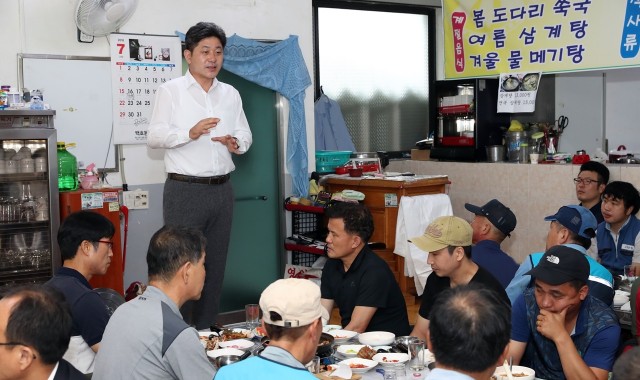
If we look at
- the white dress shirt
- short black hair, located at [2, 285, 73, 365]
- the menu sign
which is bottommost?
short black hair, located at [2, 285, 73, 365]

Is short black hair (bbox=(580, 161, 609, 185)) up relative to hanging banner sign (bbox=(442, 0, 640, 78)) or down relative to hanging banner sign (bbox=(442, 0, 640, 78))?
down

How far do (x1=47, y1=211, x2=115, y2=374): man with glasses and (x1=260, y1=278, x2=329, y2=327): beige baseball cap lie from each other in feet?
3.22

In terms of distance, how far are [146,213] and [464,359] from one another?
4608mm

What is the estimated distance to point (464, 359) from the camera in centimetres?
209

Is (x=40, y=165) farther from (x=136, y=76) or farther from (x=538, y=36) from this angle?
(x=538, y=36)

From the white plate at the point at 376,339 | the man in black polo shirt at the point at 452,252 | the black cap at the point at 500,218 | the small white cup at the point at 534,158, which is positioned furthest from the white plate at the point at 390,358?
the small white cup at the point at 534,158

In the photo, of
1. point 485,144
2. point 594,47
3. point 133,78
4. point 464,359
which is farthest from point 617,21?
point 464,359

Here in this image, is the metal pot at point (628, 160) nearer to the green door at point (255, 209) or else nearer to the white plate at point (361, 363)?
the green door at point (255, 209)

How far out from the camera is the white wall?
5703 mm

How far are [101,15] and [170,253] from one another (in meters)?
3.33

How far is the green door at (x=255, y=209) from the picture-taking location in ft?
22.6

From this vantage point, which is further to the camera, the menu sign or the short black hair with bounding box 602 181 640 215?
the menu sign

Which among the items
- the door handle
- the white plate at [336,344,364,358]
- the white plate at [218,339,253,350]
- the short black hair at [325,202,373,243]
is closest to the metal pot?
the short black hair at [325,202,373,243]

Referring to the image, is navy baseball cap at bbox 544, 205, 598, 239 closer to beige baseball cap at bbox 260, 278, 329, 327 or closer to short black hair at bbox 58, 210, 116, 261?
beige baseball cap at bbox 260, 278, 329, 327
